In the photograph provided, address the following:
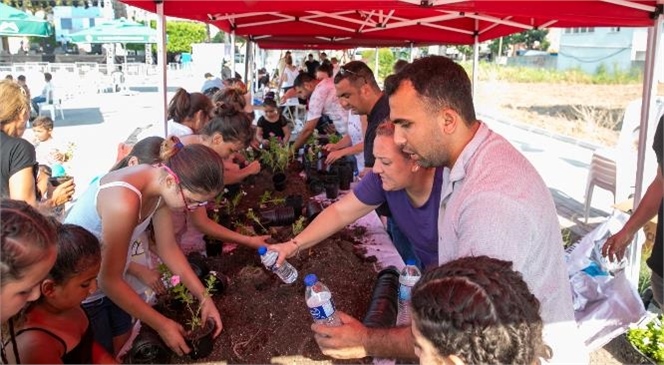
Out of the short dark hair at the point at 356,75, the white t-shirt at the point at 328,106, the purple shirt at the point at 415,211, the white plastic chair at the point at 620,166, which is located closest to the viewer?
the purple shirt at the point at 415,211

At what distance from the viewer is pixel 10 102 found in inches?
115

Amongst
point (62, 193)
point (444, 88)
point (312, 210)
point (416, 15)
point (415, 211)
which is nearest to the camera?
point (444, 88)

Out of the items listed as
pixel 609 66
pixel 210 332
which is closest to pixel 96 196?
pixel 210 332

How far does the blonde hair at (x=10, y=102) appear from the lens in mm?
2898

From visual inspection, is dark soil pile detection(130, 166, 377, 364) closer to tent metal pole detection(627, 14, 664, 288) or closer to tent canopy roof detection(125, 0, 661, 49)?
tent canopy roof detection(125, 0, 661, 49)

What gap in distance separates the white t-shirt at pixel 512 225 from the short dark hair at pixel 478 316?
→ 22cm

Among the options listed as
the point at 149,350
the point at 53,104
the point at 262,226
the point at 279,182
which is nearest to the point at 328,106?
the point at 279,182

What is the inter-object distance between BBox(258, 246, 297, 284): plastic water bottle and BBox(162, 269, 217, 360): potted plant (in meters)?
0.26

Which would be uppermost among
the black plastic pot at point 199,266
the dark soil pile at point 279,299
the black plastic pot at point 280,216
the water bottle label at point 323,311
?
the water bottle label at point 323,311

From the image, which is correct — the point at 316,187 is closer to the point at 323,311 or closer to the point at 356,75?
the point at 356,75

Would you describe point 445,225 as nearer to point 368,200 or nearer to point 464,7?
point 368,200

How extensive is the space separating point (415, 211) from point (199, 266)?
43.4 inches

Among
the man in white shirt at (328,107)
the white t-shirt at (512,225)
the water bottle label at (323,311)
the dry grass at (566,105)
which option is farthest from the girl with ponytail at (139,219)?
the dry grass at (566,105)

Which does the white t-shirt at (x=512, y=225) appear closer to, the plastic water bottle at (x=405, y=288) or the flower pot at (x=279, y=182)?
the plastic water bottle at (x=405, y=288)
